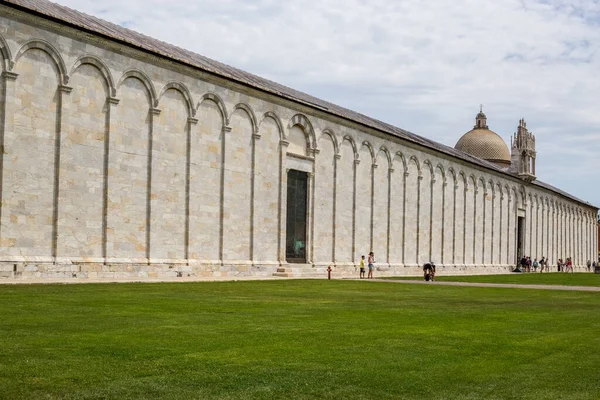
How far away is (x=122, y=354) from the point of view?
934 centimetres

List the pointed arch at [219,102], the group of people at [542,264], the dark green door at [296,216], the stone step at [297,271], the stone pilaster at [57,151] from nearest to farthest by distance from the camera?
the stone pilaster at [57,151] → the pointed arch at [219,102] → the stone step at [297,271] → the dark green door at [296,216] → the group of people at [542,264]

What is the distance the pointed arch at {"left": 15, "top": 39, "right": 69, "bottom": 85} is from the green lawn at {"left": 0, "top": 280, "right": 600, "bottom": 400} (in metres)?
13.4

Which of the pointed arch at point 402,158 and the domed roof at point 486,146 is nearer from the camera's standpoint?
the pointed arch at point 402,158

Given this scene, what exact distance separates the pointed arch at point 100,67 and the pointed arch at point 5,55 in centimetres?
268

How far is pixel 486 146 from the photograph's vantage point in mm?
93312

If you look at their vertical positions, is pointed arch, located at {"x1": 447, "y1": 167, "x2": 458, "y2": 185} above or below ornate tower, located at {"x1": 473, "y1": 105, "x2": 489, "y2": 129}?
below

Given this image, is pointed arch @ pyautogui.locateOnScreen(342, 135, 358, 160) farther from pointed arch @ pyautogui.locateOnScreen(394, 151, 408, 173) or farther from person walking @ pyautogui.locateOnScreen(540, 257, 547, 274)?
person walking @ pyautogui.locateOnScreen(540, 257, 547, 274)

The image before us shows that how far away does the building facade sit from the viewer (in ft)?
91.6

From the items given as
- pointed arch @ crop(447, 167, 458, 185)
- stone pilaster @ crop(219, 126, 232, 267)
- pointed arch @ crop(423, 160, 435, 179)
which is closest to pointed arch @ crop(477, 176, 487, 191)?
pointed arch @ crop(447, 167, 458, 185)

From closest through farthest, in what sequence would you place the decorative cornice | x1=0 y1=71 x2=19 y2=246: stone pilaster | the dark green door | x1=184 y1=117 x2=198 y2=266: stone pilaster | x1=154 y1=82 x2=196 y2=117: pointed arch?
x1=0 y1=71 x2=19 y2=246: stone pilaster, x1=154 y1=82 x2=196 y2=117: pointed arch, x1=184 y1=117 x2=198 y2=266: stone pilaster, the decorative cornice, the dark green door

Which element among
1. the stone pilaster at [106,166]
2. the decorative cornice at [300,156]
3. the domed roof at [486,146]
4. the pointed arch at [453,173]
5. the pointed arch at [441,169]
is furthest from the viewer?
the domed roof at [486,146]

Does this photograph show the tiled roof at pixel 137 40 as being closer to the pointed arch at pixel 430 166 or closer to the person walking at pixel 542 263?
the pointed arch at pixel 430 166

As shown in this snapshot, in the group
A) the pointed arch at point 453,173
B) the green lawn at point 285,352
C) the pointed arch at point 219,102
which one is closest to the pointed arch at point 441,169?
the pointed arch at point 453,173

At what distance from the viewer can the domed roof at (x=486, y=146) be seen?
304ft
